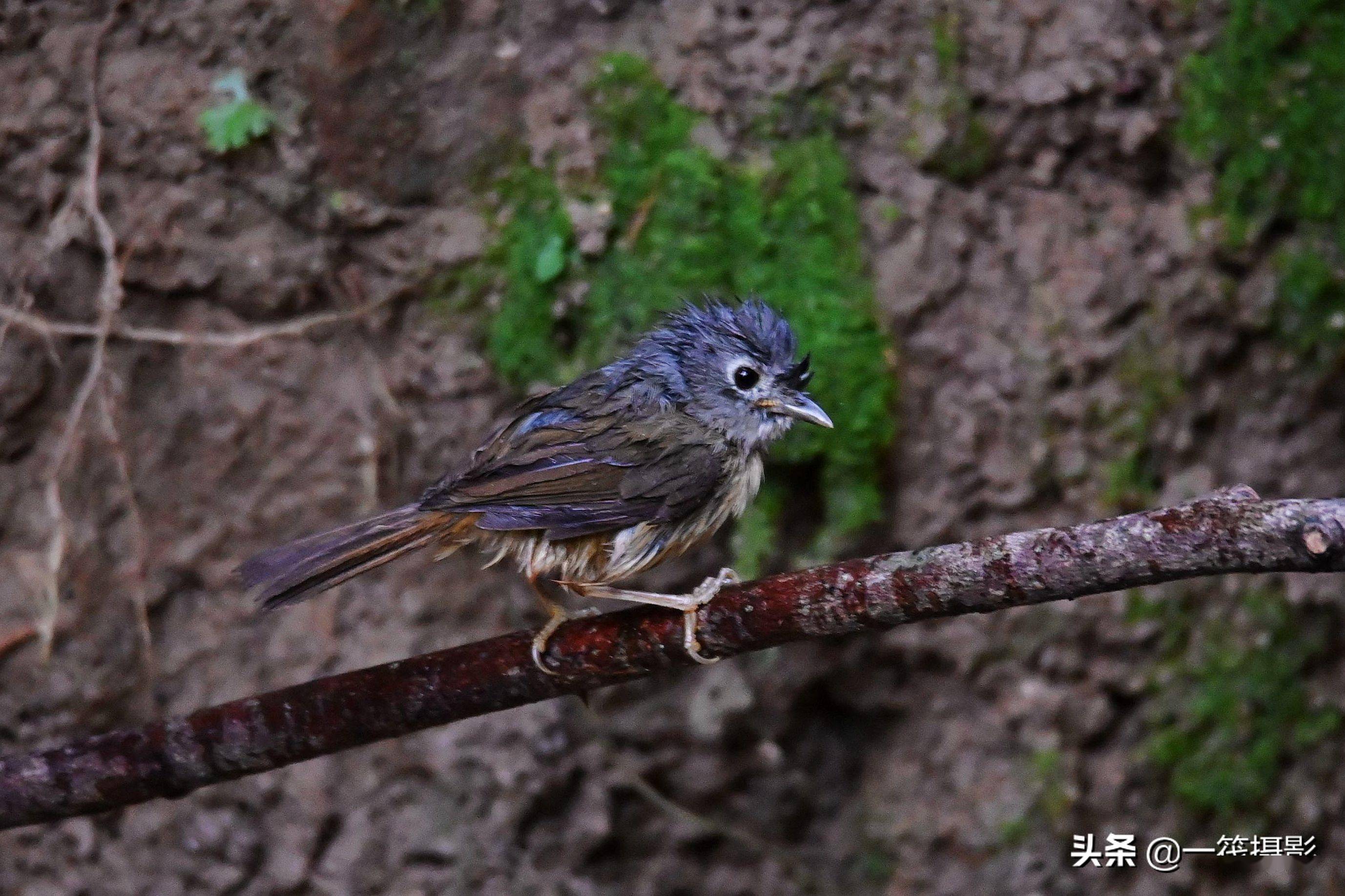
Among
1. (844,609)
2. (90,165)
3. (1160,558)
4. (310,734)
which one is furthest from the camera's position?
(90,165)

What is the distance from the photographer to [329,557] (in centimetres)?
281

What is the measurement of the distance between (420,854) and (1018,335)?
229cm

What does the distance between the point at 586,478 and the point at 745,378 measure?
0.50 metres

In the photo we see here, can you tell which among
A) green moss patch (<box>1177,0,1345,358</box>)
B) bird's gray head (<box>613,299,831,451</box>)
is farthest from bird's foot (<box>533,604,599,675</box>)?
green moss patch (<box>1177,0,1345,358</box>)

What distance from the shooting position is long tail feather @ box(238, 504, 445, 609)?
9.12 feet

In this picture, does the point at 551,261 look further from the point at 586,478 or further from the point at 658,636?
the point at 658,636

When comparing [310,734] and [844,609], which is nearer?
[844,609]

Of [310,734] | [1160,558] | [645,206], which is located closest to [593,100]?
[645,206]

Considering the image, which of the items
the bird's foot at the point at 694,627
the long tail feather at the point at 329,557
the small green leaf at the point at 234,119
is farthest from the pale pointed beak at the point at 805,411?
the small green leaf at the point at 234,119

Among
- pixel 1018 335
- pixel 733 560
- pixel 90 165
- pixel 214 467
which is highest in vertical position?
pixel 1018 335

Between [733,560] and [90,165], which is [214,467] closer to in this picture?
[90,165]

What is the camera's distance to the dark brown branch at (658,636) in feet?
6.88

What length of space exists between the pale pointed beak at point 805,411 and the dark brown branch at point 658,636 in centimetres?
67

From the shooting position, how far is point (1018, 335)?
3.90 metres
